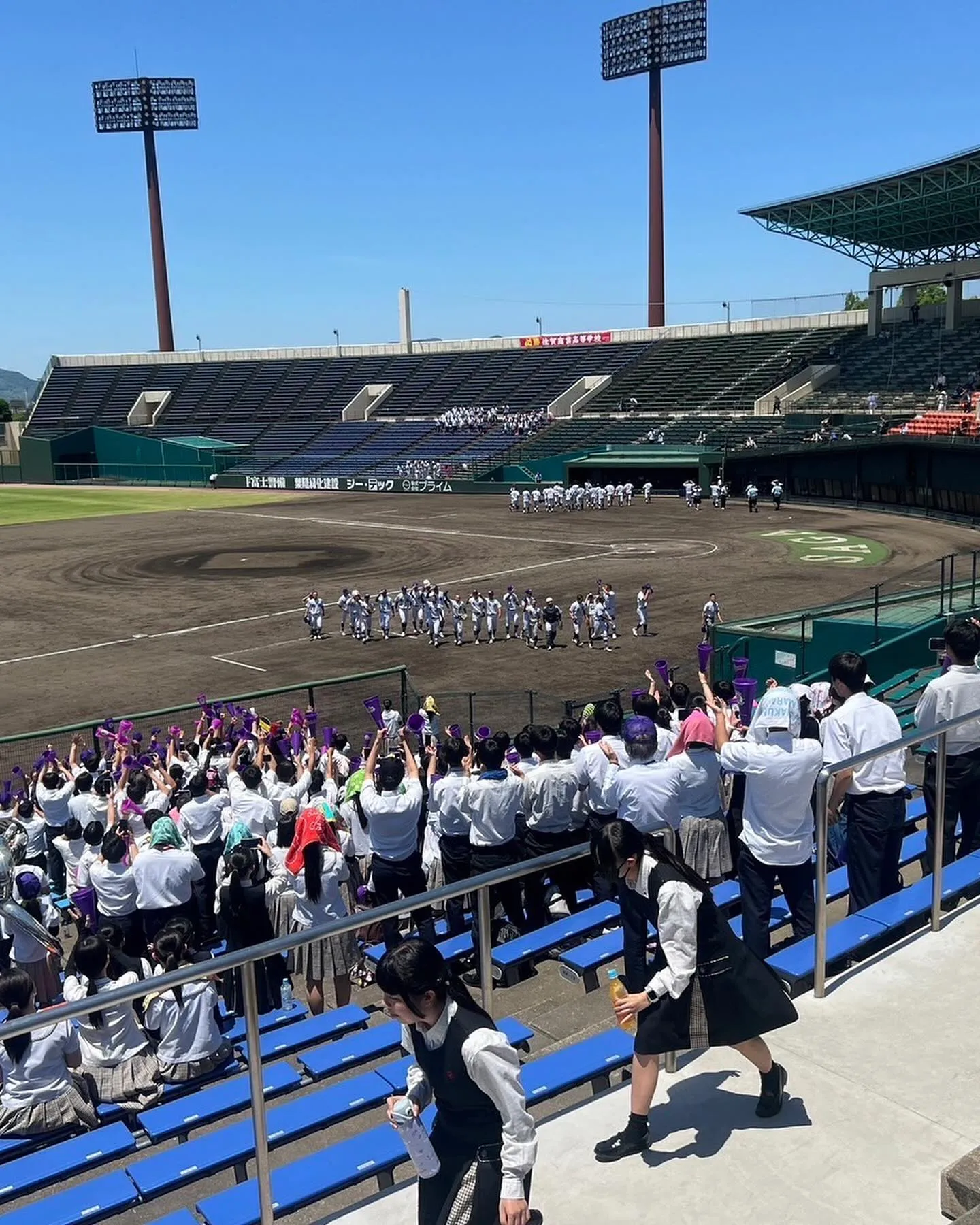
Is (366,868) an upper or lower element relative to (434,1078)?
lower

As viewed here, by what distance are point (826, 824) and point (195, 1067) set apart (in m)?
4.14

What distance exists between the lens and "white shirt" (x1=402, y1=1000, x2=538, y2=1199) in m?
3.61

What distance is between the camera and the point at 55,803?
1235 cm

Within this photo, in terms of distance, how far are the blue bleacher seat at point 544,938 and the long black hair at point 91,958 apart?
2.49m

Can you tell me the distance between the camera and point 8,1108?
5.87 metres

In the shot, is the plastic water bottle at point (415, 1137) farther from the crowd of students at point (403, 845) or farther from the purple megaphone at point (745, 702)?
the purple megaphone at point (745, 702)

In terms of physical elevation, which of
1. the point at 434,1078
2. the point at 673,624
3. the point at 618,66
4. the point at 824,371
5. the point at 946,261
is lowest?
the point at 673,624

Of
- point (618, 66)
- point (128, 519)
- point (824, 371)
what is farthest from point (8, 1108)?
point (618, 66)

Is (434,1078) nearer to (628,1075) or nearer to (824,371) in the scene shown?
(628,1075)

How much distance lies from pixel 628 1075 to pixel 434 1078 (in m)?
2.14

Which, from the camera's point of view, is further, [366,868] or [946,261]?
[946,261]

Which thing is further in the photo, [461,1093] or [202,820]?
[202,820]

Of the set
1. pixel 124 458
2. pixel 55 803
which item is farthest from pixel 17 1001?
pixel 124 458

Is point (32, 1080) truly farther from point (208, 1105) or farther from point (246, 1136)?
point (246, 1136)
